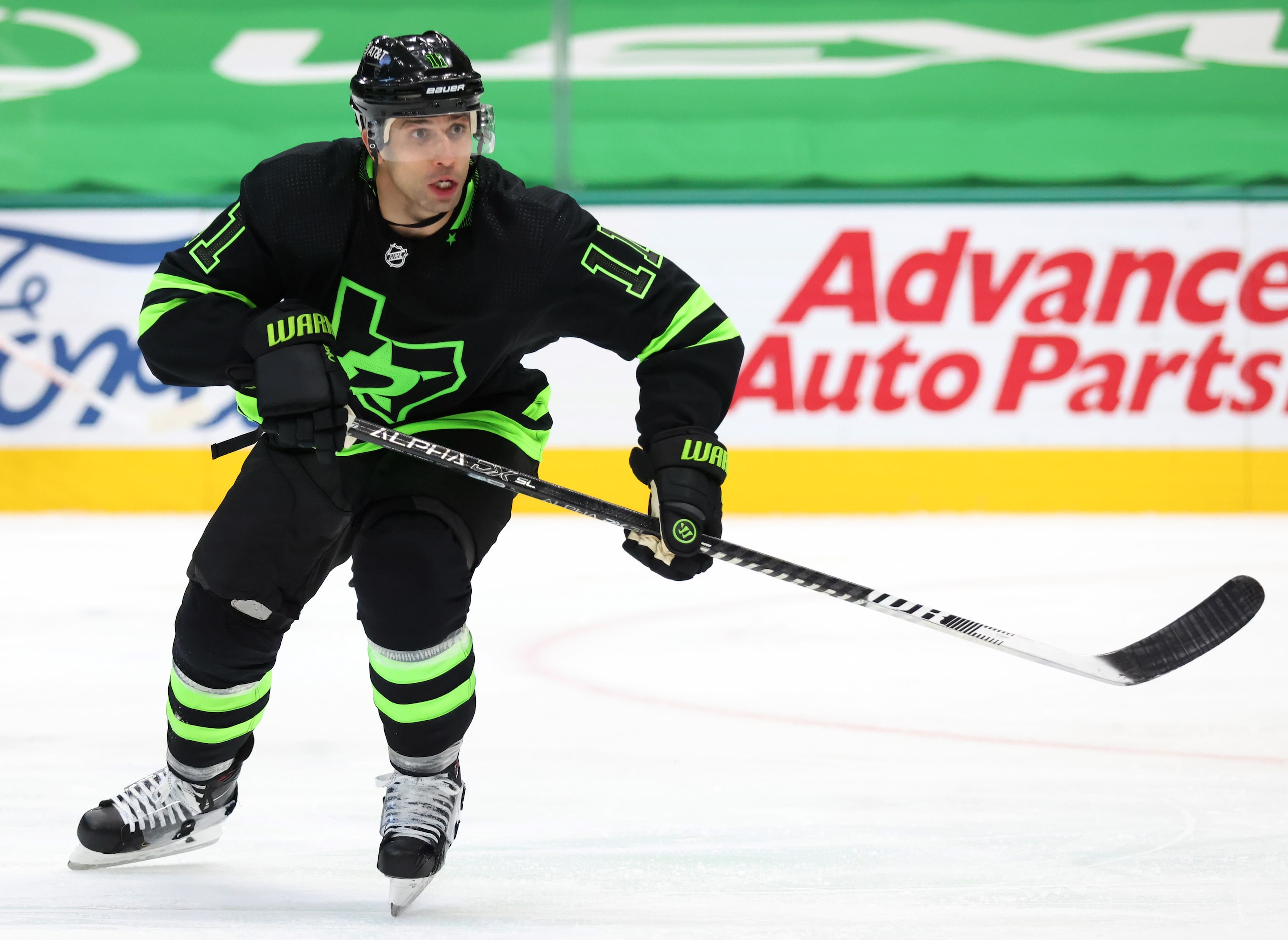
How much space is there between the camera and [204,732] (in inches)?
84.3

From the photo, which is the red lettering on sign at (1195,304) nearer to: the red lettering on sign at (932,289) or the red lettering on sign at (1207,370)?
the red lettering on sign at (1207,370)

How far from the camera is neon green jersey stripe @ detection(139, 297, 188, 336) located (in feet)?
6.72

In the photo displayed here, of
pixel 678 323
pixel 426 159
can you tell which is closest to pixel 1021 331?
pixel 678 323

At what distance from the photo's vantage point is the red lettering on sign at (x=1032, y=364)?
5746 millimetres

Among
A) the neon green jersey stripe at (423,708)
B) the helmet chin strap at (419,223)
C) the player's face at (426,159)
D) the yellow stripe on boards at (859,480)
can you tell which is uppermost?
the player's face at (426,159)

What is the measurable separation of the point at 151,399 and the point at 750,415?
2162 mm

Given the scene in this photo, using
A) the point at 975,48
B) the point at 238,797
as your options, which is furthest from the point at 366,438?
the point at 975,48

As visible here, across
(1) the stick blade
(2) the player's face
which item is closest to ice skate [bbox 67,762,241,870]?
(2) the player's face

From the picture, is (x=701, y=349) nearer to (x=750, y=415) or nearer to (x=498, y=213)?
(x=498, y=213)

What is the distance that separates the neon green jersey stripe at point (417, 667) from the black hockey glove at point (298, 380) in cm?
26

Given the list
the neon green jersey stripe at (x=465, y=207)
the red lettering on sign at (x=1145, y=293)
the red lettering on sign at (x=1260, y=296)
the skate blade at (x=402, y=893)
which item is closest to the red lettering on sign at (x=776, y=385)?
→ the red lettering on sign at (x=1145, y=293)

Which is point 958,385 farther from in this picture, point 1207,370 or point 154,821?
point 154,821

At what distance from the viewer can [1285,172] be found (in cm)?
583

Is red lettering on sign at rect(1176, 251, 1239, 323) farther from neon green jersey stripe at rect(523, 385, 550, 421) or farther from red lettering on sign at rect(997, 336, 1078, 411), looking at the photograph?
neon green jersey stripe at rect(523, 385, 550, 421)
